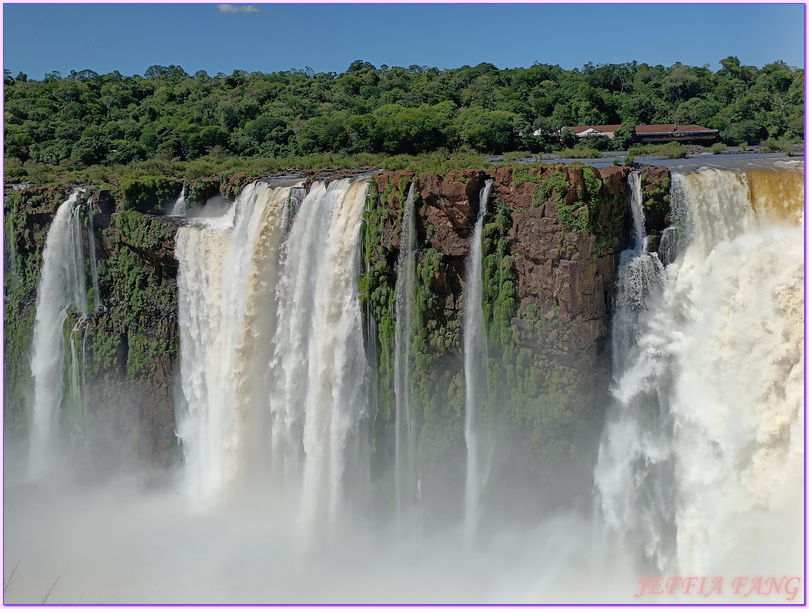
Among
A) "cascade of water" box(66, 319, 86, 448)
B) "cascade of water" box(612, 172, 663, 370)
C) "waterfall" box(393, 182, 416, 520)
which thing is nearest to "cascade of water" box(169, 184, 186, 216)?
"cascade of water" box(66, 319, 86, 448)

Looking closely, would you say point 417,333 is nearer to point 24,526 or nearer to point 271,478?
point 271,478

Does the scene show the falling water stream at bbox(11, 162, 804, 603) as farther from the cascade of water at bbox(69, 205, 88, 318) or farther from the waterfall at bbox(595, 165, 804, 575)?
the cascade of water at bbox(69, 205, 88, 318)

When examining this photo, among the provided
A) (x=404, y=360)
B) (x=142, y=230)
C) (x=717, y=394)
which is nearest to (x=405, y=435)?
(x=404, y=360)

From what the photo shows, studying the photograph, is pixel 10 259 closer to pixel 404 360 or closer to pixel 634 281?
pixel 404 360

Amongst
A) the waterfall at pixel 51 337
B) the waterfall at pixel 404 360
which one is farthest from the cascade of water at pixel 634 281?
the waterfall at pixel 51 337

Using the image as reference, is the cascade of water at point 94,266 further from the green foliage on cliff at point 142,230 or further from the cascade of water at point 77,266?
the green foliage on cliff at point 142,230
